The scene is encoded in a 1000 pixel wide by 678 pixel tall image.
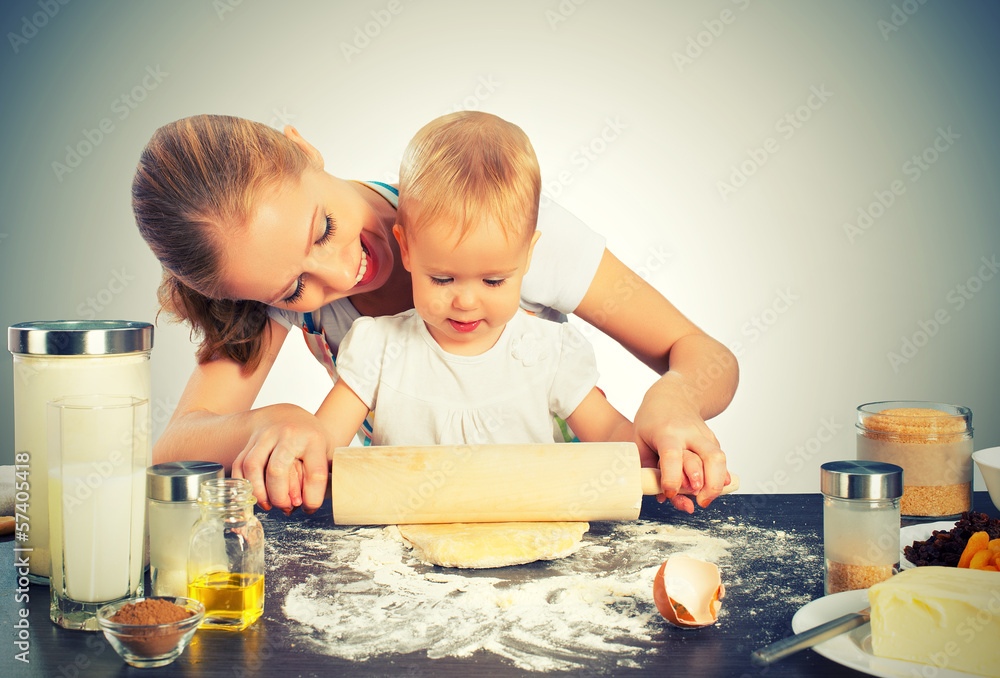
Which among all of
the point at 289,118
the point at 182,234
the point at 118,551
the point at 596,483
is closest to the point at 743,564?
the point at 596,483

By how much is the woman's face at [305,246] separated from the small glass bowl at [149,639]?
59 centimetres

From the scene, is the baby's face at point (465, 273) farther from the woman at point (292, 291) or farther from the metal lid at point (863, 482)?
the metal lid at point (863, 482)

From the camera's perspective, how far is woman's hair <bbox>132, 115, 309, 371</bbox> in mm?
1126

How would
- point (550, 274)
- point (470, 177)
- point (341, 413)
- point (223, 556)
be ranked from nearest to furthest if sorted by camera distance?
point (223, 556)
point (470, 177)
point (341, 413)
point (550, 274)

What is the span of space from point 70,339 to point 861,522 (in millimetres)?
799

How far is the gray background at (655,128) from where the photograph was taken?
116 inches

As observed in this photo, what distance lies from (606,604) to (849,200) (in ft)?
8.77

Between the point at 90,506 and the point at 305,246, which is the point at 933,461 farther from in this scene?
the point at 90,506

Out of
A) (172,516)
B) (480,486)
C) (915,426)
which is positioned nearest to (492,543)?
(480,486)

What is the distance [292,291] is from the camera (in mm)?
1227

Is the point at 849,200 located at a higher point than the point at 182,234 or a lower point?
higher

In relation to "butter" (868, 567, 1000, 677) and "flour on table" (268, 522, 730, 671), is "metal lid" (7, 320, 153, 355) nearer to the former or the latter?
"flour on table" (268, 522, 730, 671)

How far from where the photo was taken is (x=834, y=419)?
3.25m

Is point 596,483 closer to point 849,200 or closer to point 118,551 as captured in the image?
point 118,551
